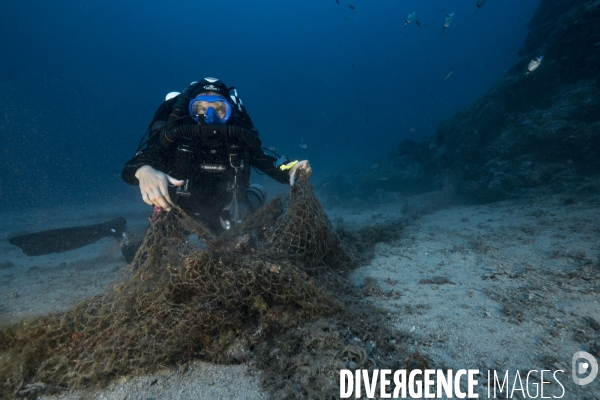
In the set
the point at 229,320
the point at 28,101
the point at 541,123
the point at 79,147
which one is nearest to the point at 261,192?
the point at 229,320

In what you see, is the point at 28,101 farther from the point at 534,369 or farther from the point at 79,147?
the point at 534,369

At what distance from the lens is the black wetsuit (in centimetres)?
434

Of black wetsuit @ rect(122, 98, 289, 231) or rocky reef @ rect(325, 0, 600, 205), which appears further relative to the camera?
rocky reef @ rect(325, 0, 600, 205)

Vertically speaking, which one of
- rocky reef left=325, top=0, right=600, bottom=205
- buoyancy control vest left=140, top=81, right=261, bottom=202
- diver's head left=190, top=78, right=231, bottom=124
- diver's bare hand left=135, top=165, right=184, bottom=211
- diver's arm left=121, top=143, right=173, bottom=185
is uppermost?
rocky reef left=325, top=0, right=600, bottom=205

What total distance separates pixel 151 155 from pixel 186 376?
10.8ft

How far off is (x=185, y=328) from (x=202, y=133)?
10.4ft

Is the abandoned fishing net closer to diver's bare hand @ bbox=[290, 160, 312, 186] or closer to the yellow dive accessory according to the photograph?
diver's bare hand @ bbox=[290, 160, 312, 186]

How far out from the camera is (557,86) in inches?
438

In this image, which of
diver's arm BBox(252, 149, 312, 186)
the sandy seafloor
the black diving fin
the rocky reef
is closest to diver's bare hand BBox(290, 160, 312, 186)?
diver's arm BBox(252, 149, 312, 186)

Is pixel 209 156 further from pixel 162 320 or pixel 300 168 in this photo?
pixel 162 320

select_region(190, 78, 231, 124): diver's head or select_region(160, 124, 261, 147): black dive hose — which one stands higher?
select_region(190, 78, 231, 124): diver's head

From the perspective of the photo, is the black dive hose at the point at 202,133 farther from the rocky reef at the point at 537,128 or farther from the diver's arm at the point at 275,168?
the rocky reef at the point at 537,128

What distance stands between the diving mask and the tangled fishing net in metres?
2.64

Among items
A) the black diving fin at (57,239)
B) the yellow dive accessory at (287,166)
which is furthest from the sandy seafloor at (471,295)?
the yellow dive accessory at (287,166)
